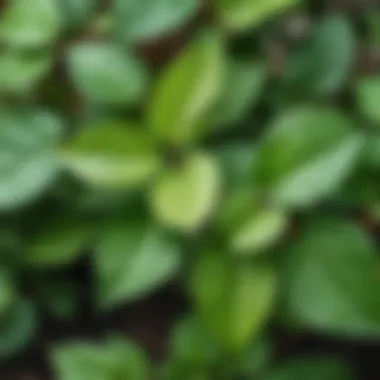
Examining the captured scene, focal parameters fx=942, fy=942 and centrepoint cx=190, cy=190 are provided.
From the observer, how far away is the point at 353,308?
0.56m

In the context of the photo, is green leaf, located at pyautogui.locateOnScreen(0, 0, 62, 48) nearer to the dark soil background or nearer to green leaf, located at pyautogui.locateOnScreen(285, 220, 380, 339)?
the dark soil background

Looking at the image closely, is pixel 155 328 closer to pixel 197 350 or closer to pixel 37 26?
pixel 197 350

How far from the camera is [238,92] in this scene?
23.8 inches

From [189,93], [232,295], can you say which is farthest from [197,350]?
[189,93]

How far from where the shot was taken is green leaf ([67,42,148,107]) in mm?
604

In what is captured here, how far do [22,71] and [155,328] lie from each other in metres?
0.22

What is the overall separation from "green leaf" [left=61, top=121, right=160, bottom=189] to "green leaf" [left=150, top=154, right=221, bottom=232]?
2cm

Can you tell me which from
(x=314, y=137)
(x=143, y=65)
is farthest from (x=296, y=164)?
(x=143, y=65)

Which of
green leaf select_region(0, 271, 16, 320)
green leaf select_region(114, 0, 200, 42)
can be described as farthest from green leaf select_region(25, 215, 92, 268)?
green leaf select_region(114, 0, 200, 42)

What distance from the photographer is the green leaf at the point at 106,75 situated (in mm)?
604

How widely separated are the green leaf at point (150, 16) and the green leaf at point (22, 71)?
2.3 inches

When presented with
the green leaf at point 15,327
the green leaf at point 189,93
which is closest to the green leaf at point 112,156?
the green leaf at point 189,93

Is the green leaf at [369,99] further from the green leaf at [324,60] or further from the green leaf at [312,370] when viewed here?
the green leaf at [312,370]

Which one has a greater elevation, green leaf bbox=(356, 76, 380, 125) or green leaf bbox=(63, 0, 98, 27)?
green leaf bbox=(63, 0, 98, 27)
